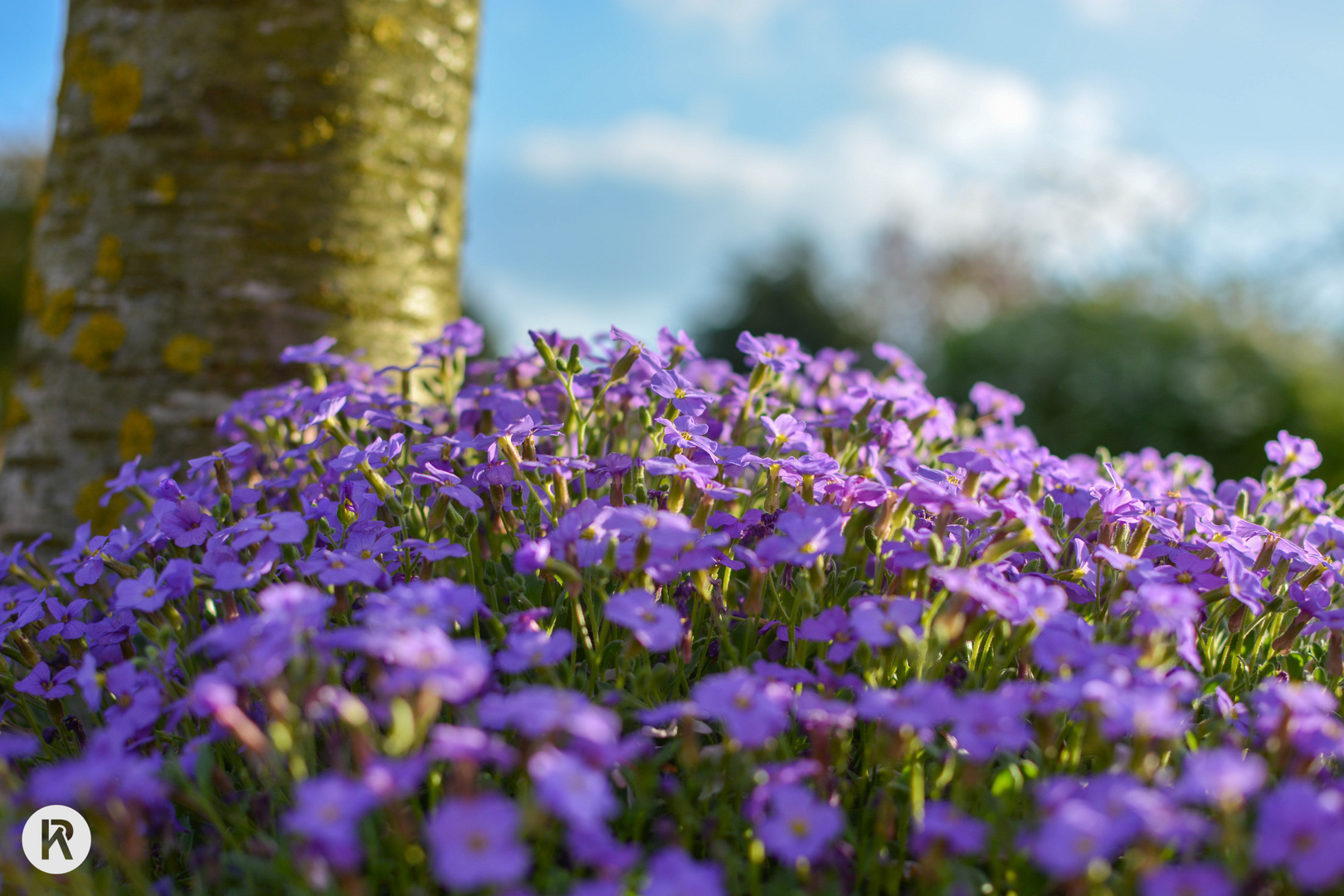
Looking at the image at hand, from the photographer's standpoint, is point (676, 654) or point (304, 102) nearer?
point (676, 654)

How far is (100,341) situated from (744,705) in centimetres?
289

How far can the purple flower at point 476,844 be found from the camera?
978mm

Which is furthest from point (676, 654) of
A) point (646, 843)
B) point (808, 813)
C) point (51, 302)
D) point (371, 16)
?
point (51, 302)

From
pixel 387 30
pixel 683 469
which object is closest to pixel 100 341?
pixel 387 30

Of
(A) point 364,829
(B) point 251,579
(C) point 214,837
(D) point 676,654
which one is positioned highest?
(B) point 251,579

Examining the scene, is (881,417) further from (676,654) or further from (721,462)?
(676,654)

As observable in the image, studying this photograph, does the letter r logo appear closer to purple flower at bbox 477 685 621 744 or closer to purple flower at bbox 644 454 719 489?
purple flower at bbox 477 685 621 744

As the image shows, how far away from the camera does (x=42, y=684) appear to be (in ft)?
6.25

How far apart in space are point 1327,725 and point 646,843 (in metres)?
1.02

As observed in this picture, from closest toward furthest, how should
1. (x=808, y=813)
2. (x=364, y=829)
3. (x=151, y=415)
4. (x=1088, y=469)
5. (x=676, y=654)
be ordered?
(x=808, y=813)
(x=364, y=829)
(x=676, y=654)
(x=1088, y=469)
(x=151, y=415)

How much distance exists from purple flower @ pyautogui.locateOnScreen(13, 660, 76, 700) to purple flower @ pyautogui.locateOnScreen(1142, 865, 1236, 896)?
1856 millimetres

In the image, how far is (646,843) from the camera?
156 centimetres

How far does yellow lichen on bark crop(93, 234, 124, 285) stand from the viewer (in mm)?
3213

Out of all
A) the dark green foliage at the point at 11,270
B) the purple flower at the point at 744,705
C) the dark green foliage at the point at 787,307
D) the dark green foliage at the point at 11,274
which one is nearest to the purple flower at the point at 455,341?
the purple flower at the point at 744,705
